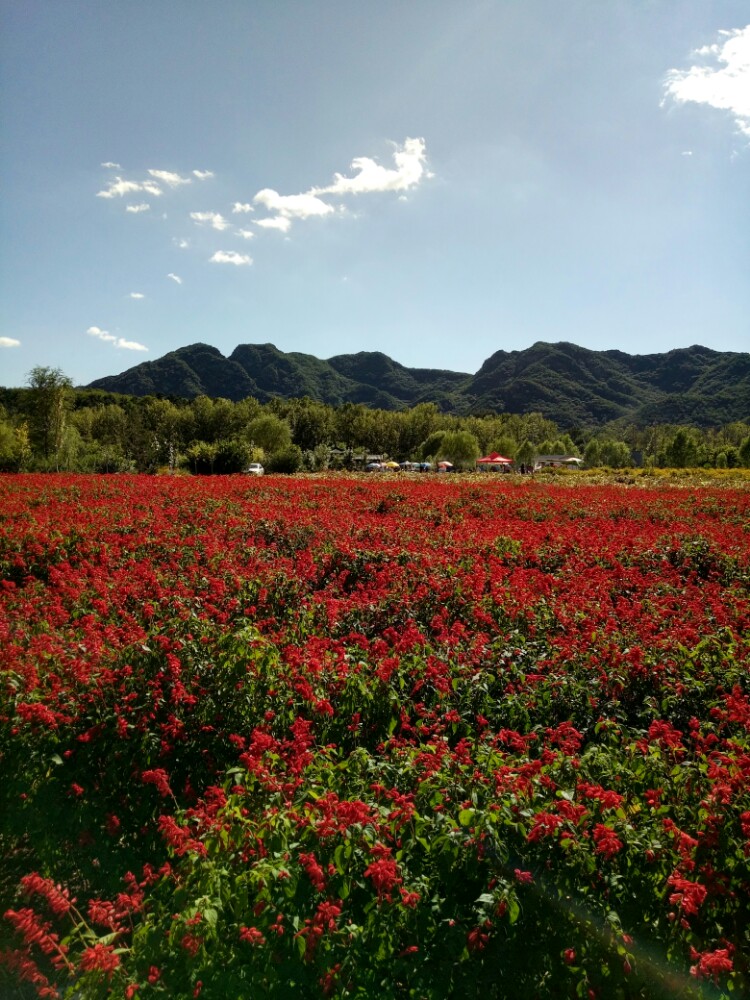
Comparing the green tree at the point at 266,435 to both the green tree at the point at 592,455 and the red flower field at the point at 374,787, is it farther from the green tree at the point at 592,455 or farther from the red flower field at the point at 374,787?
the green tree at the point at 592,455

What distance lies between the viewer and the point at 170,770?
13.9ft

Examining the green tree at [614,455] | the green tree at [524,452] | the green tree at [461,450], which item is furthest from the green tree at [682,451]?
the green tree at [614,455]

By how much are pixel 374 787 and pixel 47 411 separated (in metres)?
43.6

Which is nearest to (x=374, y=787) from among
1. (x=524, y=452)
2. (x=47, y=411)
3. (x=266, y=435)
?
(x=47, y=411)

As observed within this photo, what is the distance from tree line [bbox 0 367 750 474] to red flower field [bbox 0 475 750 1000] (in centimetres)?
3343

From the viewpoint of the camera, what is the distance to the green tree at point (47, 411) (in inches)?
1497

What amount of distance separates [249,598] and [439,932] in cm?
476

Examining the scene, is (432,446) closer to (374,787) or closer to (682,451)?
(682,451)

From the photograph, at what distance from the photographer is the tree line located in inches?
1526

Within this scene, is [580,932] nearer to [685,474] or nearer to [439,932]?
[439,932]

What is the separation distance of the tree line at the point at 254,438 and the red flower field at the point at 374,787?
33.4 m

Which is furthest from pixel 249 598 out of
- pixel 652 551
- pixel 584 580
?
pixel 652 551

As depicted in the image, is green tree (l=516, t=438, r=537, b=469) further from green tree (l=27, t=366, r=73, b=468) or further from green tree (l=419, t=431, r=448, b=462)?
green tree (l=27, t=366, r=73, b=468)

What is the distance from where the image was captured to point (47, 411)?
3888 centimetres
